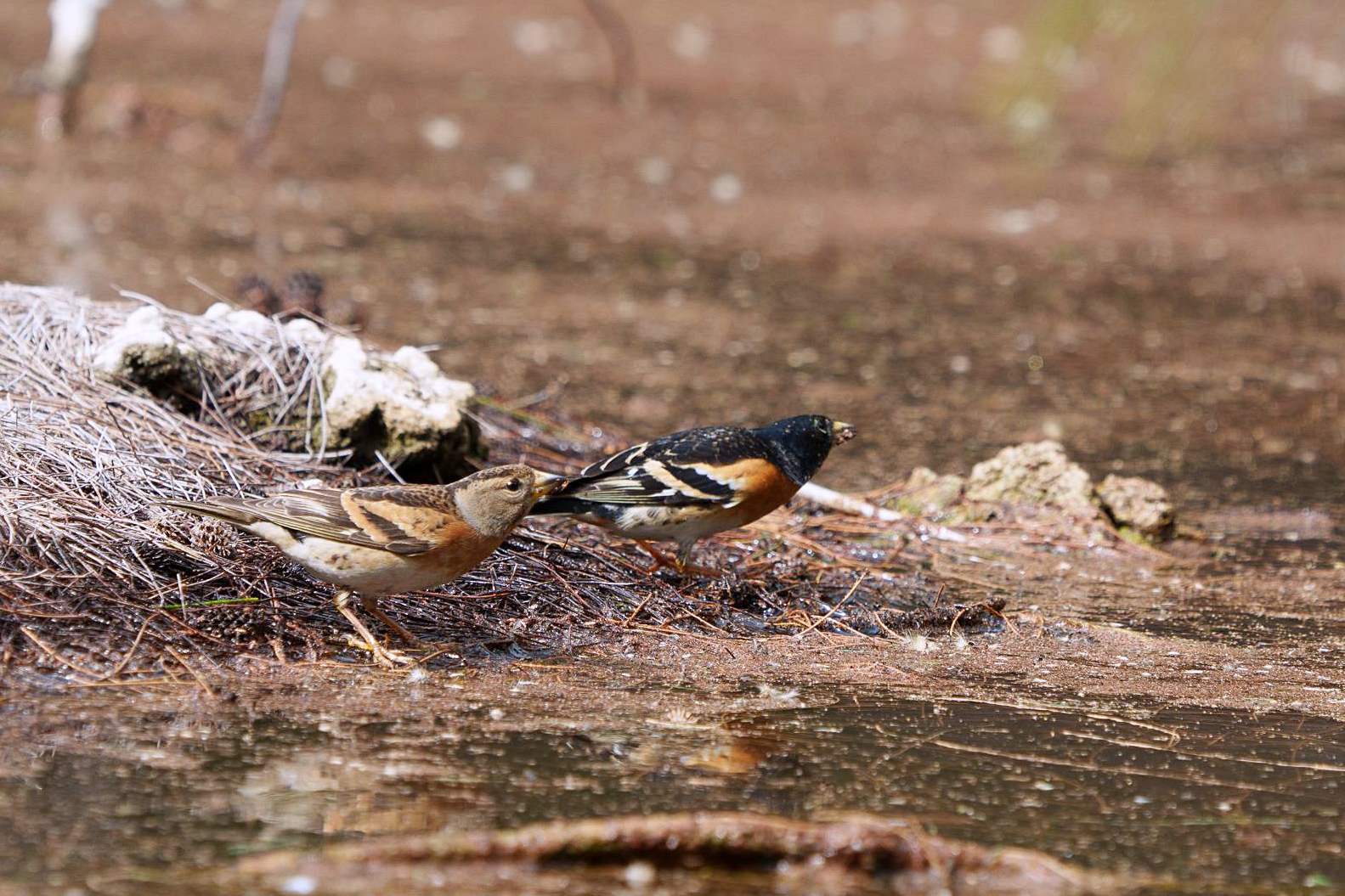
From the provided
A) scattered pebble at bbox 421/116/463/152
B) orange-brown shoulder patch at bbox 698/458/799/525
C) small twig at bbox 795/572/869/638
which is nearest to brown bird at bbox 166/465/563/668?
orange-brown shoulder patch at bbox 698/458/799/525

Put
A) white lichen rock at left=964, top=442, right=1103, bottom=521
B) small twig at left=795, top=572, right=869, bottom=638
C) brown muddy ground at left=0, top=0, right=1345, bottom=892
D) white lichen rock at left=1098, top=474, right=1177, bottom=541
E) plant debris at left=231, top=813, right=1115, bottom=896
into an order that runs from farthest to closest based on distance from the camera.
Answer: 1. white lichen rock at left=964, top=442, right=1103, bottom=521
2. white lichen rock at left=1098, top=474, right=1177, bottom=541
3. small twig at left=795, top=572, right=869, bottom=638
4. brown muddy ground at left=0, top=0, right=1345, bottom=892
5. plant debris at left=231, top=813, right=1115, bottom=896

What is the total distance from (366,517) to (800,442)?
1787 mm

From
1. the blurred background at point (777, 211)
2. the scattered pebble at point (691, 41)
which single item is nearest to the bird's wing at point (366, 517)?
the blurred background at point (777, 211)

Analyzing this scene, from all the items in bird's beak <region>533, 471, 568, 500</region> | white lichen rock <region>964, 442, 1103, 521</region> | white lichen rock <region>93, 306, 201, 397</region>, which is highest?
white lichen rock <region>964, 442, 1103, 521</region>

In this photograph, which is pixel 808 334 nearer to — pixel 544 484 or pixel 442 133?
pixel 544 484

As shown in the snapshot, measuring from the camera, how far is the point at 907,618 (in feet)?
17.8

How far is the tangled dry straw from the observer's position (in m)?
4.54

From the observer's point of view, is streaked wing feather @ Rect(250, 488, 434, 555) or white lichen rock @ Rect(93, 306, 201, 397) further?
white lichen rock @ Rect(93, 306, 201, 397)

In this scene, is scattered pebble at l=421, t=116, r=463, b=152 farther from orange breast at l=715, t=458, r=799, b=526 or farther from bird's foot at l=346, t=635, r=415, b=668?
bird's foot at l=346, t=635, r=415, b=668

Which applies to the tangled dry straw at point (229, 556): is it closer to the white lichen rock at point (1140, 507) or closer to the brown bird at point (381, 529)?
the brown bird at point (381, 529)

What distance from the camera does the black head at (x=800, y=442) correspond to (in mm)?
5684

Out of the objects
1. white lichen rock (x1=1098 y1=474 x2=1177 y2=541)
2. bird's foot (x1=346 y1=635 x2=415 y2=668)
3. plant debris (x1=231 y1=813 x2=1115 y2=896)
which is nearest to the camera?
plant debris (x1=231 y1=813 x2=1115 y2=896)

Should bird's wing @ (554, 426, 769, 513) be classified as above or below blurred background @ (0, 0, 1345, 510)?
below

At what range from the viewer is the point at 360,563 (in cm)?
452
